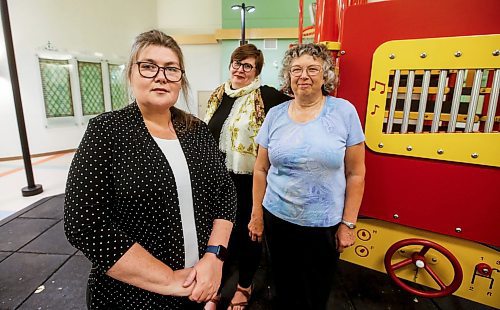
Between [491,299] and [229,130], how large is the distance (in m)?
1.45

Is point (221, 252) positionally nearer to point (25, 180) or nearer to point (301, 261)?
point (301, 261)

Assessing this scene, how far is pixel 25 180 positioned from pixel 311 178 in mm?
4354

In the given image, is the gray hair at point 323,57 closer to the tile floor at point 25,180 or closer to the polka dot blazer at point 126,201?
the polka dot blazer at point 126,201

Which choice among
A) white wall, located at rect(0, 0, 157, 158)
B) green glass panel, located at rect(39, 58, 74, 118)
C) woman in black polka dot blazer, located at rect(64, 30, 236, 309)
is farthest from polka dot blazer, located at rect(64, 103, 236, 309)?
green glass panel, located at rect(39, 58, 74, 118)

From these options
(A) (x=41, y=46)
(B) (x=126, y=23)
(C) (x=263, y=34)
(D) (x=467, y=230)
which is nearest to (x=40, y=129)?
(A) (x=41, y=46)

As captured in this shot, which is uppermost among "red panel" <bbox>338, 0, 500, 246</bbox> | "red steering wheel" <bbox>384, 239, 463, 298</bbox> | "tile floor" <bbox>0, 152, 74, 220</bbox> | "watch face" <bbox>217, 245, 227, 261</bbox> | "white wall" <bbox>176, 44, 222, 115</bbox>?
"white wall" <bbox>176, 44, 222, 115</bbox>

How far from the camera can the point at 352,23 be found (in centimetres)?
133

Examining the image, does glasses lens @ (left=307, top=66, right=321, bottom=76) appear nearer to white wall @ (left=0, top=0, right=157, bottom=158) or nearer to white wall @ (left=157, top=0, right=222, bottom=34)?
white wall @ (left=0, top=0, right=157, bottom=158)

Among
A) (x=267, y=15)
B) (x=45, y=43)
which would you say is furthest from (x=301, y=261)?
(x=267, y=15)

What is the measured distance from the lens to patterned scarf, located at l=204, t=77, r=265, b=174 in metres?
1.51

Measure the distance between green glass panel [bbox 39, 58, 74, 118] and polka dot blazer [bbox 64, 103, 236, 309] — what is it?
5802 mm

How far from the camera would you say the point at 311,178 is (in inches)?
43.8

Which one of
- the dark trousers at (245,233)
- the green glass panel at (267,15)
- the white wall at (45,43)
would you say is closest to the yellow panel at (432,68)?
the dark trousers at (245,233)

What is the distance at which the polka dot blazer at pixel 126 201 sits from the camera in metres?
0.66
